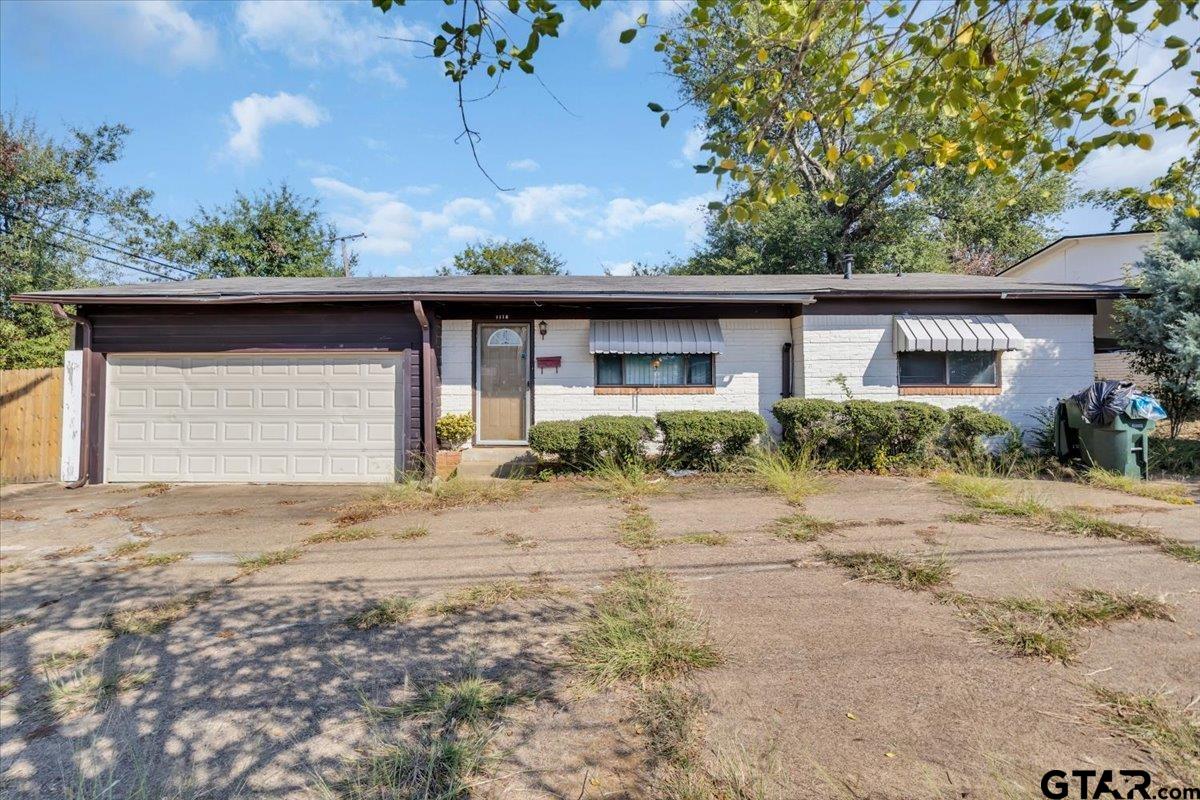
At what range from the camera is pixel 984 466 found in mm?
7535

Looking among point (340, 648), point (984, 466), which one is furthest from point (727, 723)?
point (984, 466)

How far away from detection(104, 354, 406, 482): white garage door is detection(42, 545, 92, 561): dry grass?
10.0 feet

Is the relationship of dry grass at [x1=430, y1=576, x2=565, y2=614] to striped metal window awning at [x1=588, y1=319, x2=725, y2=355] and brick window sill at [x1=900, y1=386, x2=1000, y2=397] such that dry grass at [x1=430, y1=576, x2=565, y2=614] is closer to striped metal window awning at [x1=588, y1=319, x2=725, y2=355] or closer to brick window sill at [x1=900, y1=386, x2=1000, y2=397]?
striped metal window awning at [x1=588, y1=319, x2=725, y2=355]

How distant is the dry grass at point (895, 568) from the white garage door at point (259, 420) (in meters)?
6.34

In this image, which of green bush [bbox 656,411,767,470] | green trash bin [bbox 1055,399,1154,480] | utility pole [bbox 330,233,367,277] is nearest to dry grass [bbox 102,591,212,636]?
green bush [bbox 656,411,767,470]

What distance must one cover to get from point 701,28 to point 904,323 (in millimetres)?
7118

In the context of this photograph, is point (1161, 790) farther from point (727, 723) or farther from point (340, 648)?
point (340, 648)

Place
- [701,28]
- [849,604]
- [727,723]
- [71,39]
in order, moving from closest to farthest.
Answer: [727,723] → [701,28] → [849,604] → [71,39]

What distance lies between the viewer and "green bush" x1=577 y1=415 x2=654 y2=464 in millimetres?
7395

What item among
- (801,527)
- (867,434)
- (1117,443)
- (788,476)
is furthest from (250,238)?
(1117,443)

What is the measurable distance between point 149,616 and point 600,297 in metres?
6.11

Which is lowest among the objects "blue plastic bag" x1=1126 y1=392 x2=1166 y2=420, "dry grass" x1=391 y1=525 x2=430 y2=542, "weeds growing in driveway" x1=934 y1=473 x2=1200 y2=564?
"dry grass" x1=391 y1=525 x2=430 y2=542

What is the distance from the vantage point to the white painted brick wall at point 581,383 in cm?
838

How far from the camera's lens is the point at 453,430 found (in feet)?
26.0
